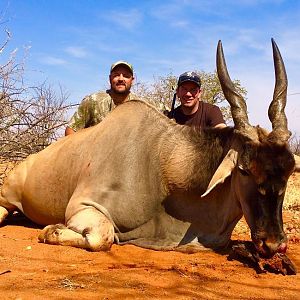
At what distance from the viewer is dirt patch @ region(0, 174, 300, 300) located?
2.73 meters

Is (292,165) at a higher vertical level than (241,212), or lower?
higher

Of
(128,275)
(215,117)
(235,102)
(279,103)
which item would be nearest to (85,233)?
(128,275)

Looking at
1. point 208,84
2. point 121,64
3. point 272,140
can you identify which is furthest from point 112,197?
point 208,84

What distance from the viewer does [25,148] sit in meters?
6.76

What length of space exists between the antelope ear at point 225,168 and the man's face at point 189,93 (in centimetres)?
223

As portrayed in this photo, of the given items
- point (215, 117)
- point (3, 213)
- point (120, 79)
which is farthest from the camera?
point (120, 79)

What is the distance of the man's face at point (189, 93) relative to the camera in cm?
598

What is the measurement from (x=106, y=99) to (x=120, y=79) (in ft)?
1.00

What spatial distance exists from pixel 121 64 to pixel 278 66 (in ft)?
9.01

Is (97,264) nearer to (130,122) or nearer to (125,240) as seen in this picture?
(125,240)

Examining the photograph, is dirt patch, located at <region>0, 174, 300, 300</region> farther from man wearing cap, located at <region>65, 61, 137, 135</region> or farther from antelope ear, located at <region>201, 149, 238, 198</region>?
man wearing cap, located at <region>65, 61, 137, 135</region>

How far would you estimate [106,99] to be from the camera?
648 centimetres

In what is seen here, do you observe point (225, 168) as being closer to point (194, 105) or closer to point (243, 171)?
point (243, 171)

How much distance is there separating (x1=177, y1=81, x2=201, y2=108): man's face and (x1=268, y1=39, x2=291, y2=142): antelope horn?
1.95 m
